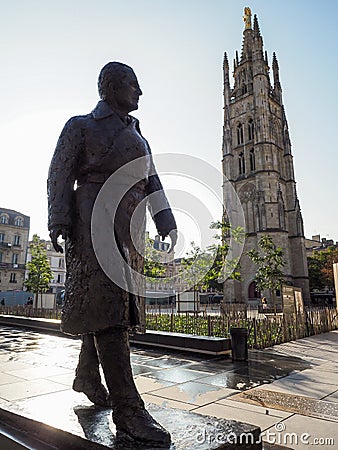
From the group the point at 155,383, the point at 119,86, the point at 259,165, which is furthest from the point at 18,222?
the point at 119,86

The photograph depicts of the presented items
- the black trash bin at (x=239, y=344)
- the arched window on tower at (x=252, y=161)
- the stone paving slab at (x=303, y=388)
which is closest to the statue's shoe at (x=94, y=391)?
the stone paving slab at (x=303, y=388)

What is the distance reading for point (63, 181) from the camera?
8.75ft

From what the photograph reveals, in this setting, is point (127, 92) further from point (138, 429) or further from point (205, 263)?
point (205, 263)

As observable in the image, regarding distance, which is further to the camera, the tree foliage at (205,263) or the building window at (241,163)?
the building window at (241,163)

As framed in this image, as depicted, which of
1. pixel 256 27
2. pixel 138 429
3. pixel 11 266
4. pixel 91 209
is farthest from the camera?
pixel 256 27

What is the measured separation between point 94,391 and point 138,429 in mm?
876

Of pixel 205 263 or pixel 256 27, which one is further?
pixel 256 27

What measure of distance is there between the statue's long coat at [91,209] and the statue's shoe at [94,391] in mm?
702

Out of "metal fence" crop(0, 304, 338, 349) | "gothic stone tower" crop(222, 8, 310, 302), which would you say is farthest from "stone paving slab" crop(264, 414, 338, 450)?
"gothic stone tower" crop(222, 8, 310, 302)

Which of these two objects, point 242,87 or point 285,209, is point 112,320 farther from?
point 242,87

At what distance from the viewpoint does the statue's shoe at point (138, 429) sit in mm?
2137

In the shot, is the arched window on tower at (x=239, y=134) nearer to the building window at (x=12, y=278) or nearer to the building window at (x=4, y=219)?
the building window at (x=4, y=219)

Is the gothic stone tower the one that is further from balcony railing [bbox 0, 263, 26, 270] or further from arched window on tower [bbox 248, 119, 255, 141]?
balcony railing [bbox 0, 263, 26, 270]

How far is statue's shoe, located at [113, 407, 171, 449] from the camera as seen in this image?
2.14 m
